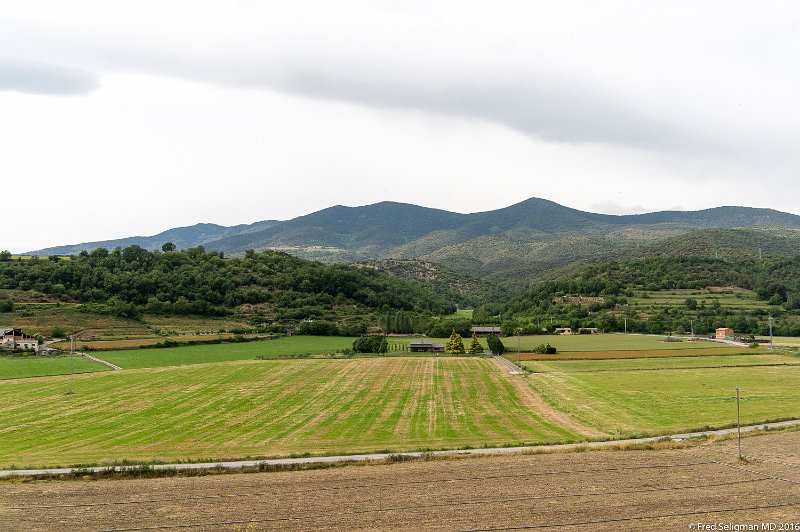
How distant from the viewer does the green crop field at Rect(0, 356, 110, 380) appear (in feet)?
254

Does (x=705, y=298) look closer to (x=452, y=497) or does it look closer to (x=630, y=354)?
(x=630, y=354)

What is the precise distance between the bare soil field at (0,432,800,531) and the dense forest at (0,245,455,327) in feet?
344

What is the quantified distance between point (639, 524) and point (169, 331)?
109 meters

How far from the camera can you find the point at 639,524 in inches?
1063

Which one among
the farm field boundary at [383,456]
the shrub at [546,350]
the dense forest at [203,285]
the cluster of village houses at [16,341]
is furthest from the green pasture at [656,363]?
the dense forest at [203,285]

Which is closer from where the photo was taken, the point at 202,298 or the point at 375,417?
the point at 375,417

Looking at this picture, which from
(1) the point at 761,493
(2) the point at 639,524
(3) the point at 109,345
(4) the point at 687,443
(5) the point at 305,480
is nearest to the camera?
(2) the point at 639,524

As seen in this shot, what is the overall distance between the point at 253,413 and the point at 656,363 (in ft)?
186

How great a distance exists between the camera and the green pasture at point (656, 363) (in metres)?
85.9

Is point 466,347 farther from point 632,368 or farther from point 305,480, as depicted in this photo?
point 305,480

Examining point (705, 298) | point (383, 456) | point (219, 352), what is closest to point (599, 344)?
point (219, 352)

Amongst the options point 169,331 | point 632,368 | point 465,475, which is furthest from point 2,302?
point 465,475

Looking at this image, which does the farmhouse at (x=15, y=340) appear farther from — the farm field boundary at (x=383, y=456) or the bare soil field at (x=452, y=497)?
the bare soil field at (x=452, y=497)

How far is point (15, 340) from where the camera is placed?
97.9 meters
